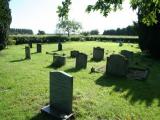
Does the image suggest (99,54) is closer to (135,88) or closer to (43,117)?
(135,88)

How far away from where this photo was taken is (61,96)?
8.00 metres

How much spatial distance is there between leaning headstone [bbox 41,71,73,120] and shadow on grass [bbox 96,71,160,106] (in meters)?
2.95

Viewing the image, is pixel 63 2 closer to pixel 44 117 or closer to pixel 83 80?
pixel 44 117

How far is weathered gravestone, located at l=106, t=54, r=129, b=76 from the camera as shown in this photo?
13539 mm

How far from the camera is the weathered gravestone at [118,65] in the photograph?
1354 centimetres

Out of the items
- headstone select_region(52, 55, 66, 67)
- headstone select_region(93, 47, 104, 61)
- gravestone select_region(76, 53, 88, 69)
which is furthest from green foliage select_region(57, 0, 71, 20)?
headstone select_region(93, 47, 104, 61)

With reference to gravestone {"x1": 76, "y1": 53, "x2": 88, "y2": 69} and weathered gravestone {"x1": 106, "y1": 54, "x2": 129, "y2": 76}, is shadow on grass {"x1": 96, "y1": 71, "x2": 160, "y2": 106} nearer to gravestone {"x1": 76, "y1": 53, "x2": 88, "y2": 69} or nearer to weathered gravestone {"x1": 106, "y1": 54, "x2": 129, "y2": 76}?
weathered gravestone {"x1": 106, "y1": 54, "x2": 129, "y2": 76}

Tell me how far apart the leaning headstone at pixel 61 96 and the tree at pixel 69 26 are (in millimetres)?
73987

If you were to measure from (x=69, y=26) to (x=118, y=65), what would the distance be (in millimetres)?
78734

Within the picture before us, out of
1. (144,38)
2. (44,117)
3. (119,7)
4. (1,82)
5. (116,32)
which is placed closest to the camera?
(119,7)

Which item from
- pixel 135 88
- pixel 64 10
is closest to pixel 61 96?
pixel 64 10

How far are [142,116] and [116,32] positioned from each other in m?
86.9

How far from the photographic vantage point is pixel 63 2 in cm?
591

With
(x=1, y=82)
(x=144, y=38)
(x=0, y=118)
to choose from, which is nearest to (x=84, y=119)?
(x=0, y=118)
